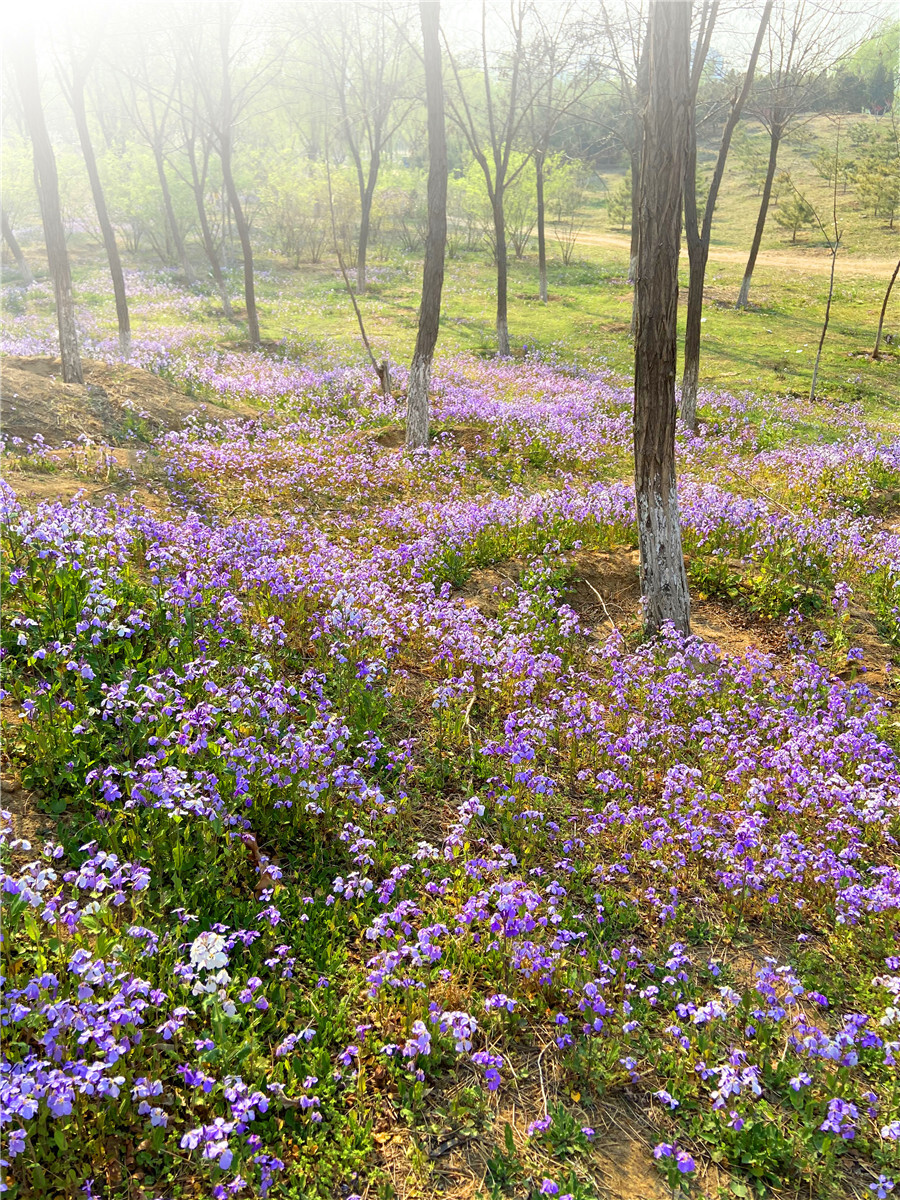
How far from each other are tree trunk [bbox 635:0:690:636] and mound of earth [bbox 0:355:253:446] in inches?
301

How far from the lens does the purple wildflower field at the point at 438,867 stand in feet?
10.0

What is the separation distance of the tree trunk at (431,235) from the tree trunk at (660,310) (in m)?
5.88

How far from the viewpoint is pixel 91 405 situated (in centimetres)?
1171

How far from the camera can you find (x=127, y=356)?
17.4 metres

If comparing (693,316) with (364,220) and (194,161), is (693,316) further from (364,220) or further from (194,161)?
(194,161)

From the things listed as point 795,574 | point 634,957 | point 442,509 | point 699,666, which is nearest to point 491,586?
point 442,509

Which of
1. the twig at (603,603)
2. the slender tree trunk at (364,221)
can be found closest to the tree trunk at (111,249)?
the twig at (603,603)

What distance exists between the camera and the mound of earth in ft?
34.5

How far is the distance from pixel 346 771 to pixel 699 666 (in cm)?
391

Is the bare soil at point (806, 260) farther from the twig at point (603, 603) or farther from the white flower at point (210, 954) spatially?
the white flower at point (210, 954)

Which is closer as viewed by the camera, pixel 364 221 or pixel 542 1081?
pixel 542 1081

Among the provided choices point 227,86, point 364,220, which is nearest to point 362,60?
point 364,220

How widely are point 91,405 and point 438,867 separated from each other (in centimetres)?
1055

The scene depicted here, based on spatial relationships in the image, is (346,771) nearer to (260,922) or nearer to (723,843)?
(260,922)
